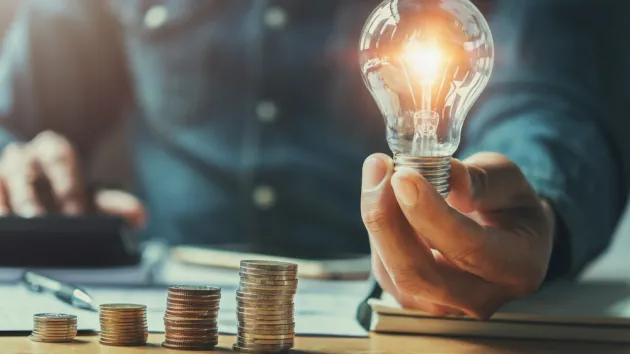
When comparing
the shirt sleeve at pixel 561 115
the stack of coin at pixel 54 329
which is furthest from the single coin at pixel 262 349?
the shirt sleeve at pixel 561 115

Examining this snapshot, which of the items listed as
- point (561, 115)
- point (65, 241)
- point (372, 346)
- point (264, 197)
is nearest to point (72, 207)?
point (65, 241)

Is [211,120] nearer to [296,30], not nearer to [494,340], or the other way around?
[296,30]

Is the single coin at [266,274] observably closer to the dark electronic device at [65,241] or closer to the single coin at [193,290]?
the single coin at [193,290]

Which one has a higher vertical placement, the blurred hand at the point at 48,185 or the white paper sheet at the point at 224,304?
the blurred hand at the point at 48,185

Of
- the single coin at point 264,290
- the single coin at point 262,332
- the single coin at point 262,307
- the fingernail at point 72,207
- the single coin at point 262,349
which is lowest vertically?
the single coin at point 262,349

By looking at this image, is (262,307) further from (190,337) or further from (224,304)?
(224,304)

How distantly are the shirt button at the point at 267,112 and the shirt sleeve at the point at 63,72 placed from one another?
46 cm

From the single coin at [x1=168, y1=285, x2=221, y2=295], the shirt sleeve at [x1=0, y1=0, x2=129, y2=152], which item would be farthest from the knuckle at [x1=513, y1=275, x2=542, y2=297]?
the shirt sleeve at [x1=0, y1=0, x2=129, y2=152]

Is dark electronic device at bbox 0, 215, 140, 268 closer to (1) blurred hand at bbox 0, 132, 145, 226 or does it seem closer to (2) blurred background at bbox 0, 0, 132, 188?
(1) blurred hand at bbox 0, 132, 145, 226

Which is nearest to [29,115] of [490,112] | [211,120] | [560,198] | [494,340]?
[211,120]

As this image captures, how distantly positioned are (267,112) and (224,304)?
82cm

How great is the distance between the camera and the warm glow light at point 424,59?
0.59 m

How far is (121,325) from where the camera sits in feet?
1.88

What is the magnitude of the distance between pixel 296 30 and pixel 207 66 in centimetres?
17
